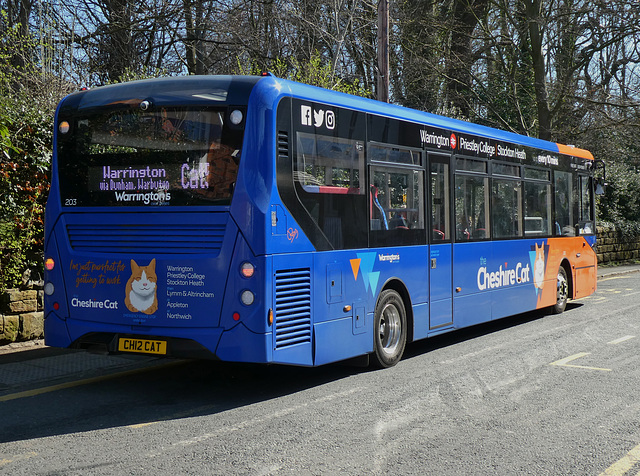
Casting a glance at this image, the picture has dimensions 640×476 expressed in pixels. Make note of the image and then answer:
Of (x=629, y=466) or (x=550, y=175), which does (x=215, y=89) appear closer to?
(x=629, y=466)

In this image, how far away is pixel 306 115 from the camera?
702 cm

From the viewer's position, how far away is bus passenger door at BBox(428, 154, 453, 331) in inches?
360

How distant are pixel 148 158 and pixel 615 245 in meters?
23.6

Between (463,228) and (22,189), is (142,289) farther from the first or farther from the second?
(463,228)

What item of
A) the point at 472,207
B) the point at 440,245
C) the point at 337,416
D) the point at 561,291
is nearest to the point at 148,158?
the point at 337,416

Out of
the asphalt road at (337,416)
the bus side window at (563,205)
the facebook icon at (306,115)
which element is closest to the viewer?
the asphalt road at (337,416)

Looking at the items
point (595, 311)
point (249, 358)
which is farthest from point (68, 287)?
point (595, 311)

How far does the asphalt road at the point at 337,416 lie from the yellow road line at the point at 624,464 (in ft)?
0.06

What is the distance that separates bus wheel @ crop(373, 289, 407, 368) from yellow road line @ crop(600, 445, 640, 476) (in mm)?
3282

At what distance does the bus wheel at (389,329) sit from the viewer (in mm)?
8031

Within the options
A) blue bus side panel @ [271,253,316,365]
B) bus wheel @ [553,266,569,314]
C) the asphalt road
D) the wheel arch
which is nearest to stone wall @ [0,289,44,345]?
the asphalt road

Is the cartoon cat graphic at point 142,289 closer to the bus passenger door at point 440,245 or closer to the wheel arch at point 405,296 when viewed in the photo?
the wheel arch at point 405,296

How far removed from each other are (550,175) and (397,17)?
41.1 feet

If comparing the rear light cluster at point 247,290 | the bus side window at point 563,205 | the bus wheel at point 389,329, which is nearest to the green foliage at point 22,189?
the rear light cluster at point 247,290
